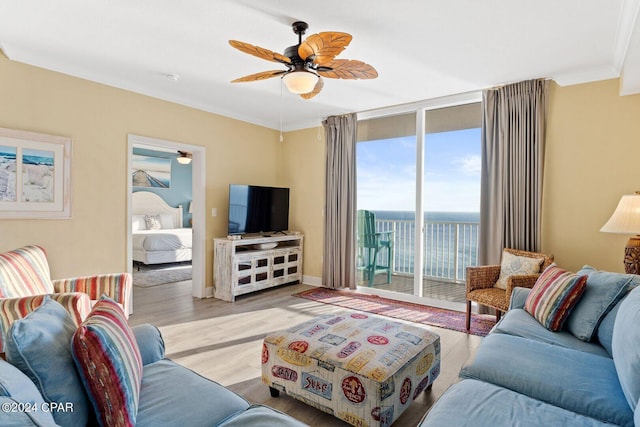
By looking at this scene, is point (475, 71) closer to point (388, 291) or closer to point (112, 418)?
point (388, 291)

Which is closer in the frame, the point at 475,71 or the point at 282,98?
the point at 475,71

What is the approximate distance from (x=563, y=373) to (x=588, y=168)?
2685 mm

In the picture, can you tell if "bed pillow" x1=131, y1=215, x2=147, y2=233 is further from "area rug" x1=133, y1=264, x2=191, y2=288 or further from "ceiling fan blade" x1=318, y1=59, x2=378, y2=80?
"ceiling fan blade" x1=318, y1=59, x2=378, y2=80

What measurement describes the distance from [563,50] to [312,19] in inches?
86.3

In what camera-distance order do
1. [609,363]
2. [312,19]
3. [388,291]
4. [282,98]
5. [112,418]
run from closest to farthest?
1. [112,418]
2. [609,363]
3. [312,19]
4. [282,98]
5. [388,291]

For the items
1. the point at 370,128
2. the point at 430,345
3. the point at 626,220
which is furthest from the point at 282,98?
the point at 626,220

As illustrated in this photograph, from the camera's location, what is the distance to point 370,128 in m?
4.98

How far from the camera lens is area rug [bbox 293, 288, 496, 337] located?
11.8 ft

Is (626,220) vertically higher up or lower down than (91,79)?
lower down

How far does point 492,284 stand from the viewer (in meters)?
3.54

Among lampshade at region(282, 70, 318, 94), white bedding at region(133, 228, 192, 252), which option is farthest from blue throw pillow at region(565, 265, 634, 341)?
white bedding at region(133, 228, 192, 252)

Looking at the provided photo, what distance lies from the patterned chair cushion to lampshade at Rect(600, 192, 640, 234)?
14.8 feet

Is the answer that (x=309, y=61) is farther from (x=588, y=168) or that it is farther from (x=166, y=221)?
(x=166, y=221)

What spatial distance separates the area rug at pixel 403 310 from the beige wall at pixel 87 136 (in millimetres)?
2520
